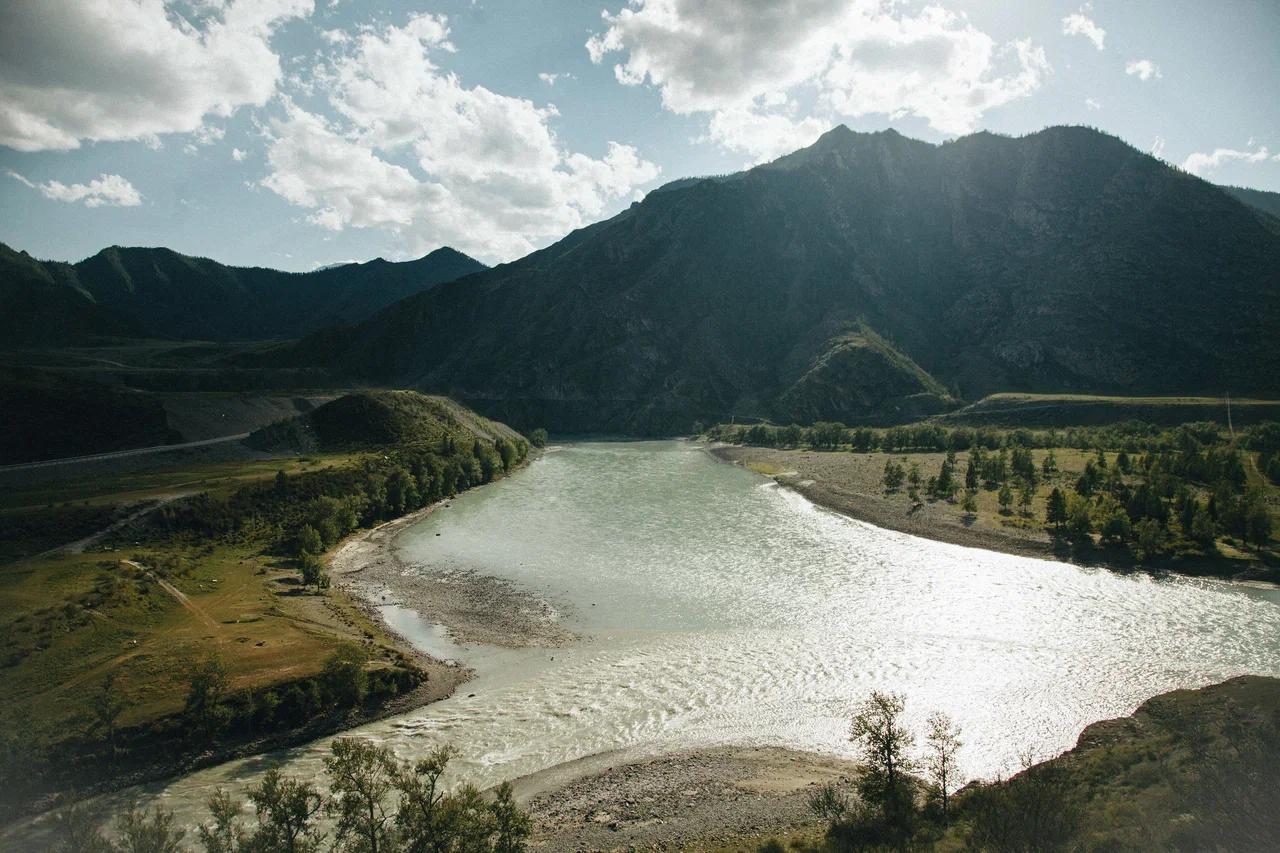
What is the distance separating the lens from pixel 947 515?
71500 mm

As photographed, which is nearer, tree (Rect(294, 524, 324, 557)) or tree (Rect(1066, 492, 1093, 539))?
Answer: tree (Rect(294, 524, 324, 557))

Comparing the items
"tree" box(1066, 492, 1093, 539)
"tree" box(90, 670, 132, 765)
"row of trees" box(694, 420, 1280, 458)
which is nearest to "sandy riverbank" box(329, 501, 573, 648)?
"tree" box(90, 670, 132, 765)

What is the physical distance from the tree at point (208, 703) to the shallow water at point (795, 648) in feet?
7.86

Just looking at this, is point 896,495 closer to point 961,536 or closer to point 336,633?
point 961,536

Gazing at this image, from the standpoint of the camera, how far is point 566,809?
25016mm

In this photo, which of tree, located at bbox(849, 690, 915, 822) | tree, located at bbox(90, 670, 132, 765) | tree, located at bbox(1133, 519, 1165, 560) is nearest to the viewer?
tree, located at bbox(849, 690, 915, 822)

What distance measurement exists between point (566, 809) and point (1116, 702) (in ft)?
93.8

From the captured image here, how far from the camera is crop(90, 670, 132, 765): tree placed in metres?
27.9

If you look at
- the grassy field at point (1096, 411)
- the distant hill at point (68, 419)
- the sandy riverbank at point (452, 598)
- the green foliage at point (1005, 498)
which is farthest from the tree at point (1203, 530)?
the distant hill at point (68, 419)

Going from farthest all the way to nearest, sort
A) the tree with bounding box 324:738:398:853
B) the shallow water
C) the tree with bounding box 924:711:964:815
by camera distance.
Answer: the shallow water → the tree with bounding box 924:711:964:815 → the tree with bounding box 324:738:398:853

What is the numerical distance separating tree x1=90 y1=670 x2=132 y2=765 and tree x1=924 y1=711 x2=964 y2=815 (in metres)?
35.1

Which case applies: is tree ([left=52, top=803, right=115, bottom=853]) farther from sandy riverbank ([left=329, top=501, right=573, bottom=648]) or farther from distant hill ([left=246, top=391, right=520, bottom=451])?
distant hill ([left=246, top=391, right=520, bottom=451])

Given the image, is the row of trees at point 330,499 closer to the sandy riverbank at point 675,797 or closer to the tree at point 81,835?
the tree at point 81,835

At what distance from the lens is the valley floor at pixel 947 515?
52219 millimetres
